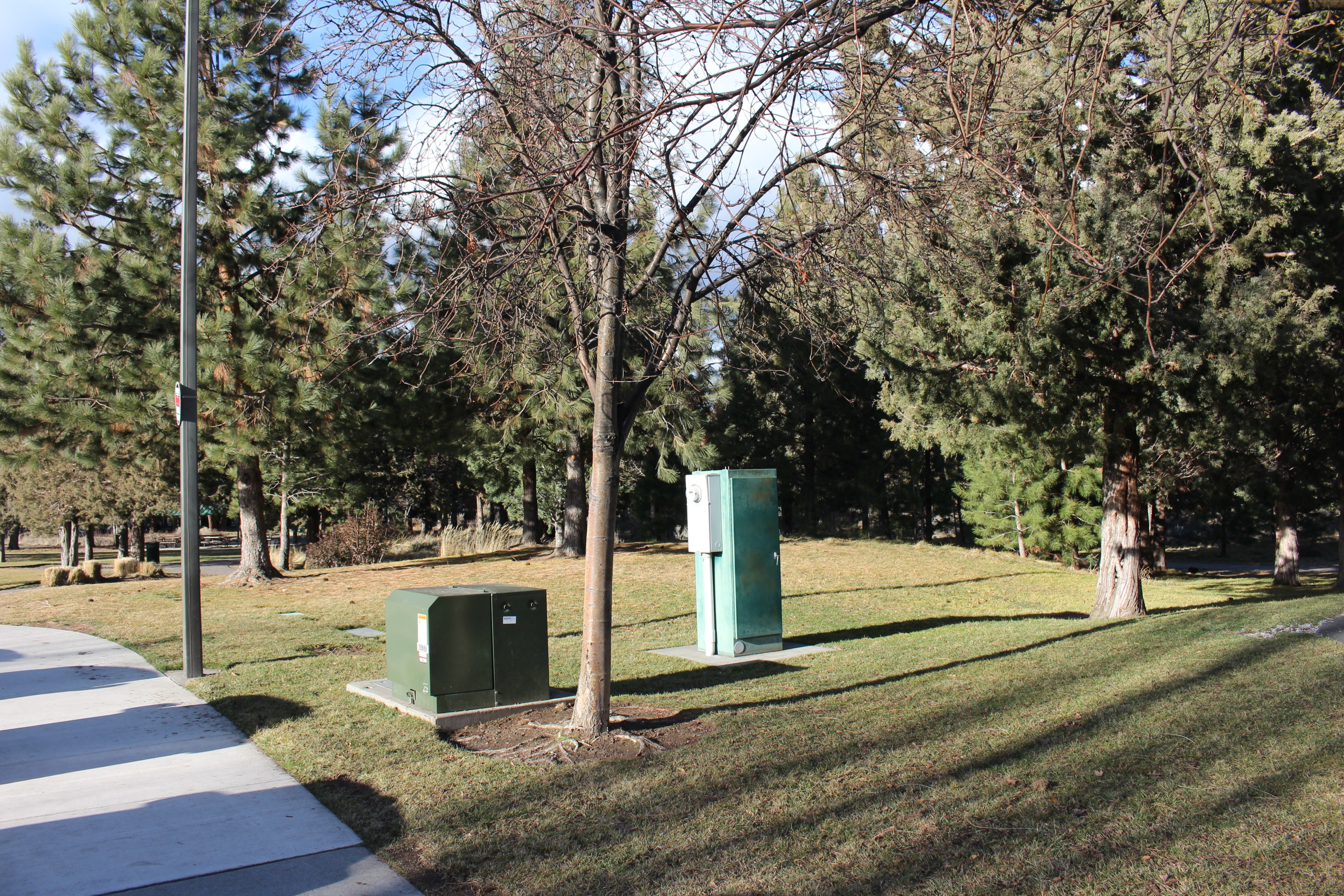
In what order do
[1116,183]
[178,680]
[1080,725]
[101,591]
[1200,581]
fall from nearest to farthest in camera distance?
[1080,725]
[178,680]
[1116,183]
[101,591]
[1200,581]

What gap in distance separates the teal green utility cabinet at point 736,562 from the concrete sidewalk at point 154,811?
4.92m

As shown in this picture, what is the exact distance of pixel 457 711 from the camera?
6703 mm

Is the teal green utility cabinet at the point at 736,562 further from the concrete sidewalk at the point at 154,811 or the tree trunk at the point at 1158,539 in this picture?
the tree trunk at the point at 1158,539

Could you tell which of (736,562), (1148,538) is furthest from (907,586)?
(1148,538)

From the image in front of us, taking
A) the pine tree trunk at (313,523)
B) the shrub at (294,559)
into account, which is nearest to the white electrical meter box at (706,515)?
the shrub at (294,559)

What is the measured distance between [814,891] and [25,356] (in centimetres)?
1635

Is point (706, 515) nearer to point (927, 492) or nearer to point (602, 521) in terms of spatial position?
point (602, 521)

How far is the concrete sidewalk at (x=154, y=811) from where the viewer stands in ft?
13.6

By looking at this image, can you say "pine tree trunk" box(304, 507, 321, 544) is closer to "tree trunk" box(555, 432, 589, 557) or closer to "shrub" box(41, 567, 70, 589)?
"shrub" box(41, 567, 70, 589)

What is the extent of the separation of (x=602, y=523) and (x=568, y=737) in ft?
4.68

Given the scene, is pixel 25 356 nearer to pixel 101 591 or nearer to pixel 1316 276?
pixel 101 591

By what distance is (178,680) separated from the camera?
A: 28.3ft

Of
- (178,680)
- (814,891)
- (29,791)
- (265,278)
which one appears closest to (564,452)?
(265,278)

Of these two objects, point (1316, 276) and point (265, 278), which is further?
point (265, 278)
